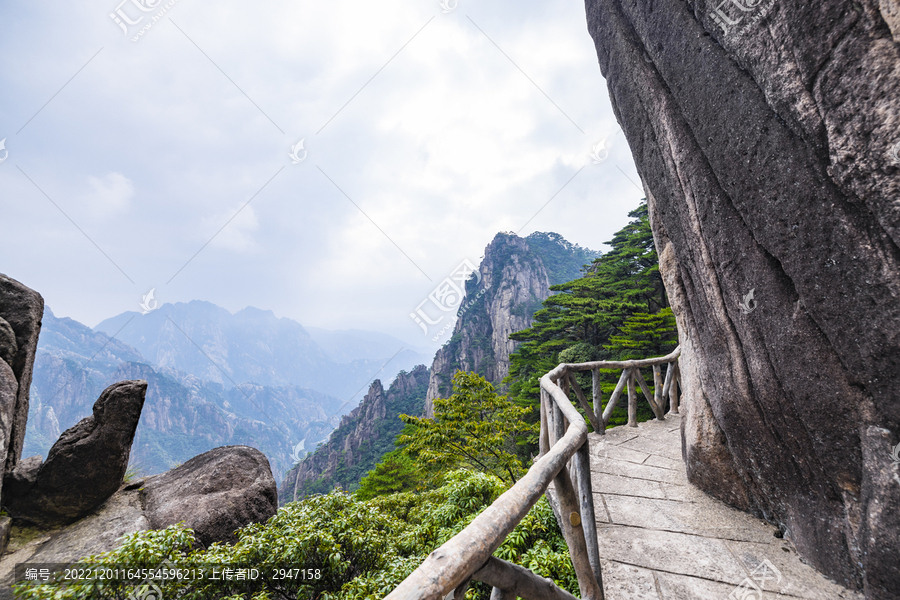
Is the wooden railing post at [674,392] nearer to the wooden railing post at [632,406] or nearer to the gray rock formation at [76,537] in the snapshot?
the wooden railing post at [632,406]

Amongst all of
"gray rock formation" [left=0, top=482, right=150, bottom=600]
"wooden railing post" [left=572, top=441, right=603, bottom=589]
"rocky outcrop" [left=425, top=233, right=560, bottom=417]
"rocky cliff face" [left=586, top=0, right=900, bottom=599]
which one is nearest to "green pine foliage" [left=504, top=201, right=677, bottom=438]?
"rocky cliff face" [left=586, top=0, right=900, bottom=599]

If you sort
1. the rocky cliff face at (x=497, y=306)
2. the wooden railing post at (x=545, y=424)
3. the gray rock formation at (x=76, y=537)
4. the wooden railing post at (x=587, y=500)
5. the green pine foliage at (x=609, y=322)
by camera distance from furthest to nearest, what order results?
the rocky cliff face at (x=497, y=306), the green pine foliage at (x=609, y=322), the gray rock formation at (x=76, y=537), the wooden railing post at (x=545, y=424), the wooden railing post at (x=587, y=500)

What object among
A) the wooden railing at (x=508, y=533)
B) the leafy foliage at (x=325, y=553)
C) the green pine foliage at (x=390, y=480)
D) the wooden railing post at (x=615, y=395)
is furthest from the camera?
the green pine foliage at (x=390, y=480)

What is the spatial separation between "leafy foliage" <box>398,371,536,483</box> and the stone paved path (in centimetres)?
599

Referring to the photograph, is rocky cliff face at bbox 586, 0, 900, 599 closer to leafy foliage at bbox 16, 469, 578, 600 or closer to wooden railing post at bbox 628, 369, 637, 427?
leafy foliage at bbox 16, 469, 578, 600

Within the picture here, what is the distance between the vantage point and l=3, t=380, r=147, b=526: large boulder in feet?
18.6

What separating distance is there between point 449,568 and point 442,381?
46826 mm

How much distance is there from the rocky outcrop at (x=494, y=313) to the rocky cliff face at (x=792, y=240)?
128 ft

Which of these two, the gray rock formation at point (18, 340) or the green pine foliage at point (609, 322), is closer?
the gray rock formation at point (18, 340)

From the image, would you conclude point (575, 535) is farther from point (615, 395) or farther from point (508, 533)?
point (615, 395)

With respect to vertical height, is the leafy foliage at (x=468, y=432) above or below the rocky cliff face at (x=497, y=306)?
below

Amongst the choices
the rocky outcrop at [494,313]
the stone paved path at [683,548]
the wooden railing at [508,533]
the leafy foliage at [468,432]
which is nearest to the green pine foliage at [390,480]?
the leafy foliage at [468,432]

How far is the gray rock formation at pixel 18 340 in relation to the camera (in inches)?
236

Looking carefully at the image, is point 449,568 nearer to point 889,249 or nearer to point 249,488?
point 889,249
